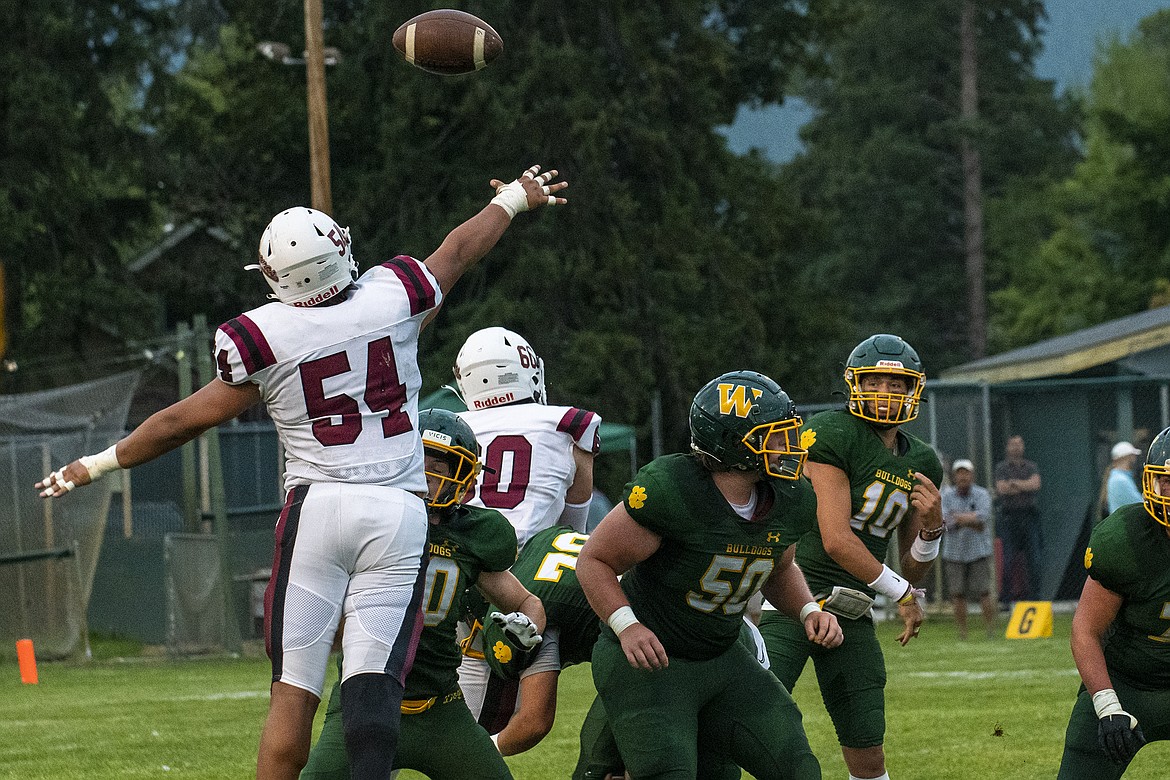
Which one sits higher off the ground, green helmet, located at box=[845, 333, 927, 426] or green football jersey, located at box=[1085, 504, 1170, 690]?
green helmet, located at box=[845, 333, 927, 426]

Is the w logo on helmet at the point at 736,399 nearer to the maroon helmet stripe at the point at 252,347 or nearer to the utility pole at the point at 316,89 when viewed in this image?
the maroon helmet stripe at the point at 252,347

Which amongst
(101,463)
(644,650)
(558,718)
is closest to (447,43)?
(101,463)

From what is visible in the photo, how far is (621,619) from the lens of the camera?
525 centimetres

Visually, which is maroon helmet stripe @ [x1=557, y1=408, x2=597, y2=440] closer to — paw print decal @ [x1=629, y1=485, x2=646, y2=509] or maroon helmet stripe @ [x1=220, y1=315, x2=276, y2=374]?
paw print decal @ [x1=629, y1=485, x2=646, y2=509]

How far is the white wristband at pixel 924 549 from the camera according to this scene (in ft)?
21.9

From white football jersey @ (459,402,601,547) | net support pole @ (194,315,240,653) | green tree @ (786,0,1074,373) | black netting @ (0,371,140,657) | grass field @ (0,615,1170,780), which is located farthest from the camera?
green tree @ (786,0,1074,373)

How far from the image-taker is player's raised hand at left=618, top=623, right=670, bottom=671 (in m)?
5.16

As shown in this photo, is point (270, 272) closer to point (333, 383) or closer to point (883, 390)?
point (333, 383)

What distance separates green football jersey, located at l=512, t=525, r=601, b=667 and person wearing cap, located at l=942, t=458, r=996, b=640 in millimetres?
10921

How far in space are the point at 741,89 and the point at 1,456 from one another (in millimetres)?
19104

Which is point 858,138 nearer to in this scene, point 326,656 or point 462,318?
point 462,318

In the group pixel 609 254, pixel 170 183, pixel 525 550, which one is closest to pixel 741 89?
pixel 609 254

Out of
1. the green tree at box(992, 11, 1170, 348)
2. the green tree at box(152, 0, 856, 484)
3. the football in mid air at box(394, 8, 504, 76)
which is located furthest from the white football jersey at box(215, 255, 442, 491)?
the green tree at box(992, 11, 1170, 348)

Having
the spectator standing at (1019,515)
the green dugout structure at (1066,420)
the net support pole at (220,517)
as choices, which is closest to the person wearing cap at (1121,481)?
the spectator standing at (1019,515)
